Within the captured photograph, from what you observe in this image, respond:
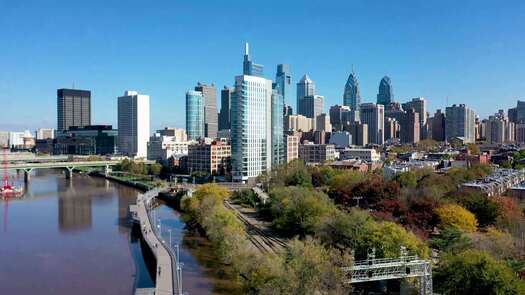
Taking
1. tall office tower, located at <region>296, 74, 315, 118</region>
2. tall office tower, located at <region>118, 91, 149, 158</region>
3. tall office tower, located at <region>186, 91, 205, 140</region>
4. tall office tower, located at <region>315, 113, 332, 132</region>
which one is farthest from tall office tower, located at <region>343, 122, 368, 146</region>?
tall office tower, located at <region>296, 74, 315, 118</region>

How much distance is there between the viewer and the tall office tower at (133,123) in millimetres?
97875

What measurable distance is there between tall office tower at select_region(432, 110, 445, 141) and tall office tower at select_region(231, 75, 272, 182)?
86.2 metres

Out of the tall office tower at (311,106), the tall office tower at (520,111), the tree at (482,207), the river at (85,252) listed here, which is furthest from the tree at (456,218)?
the tall office tower at (520,111)

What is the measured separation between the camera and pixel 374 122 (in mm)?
123312

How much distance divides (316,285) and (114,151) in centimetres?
9728

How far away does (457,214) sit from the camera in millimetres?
21703

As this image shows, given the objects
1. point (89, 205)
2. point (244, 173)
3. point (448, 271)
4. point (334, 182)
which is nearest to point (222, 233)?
point (448, 271)

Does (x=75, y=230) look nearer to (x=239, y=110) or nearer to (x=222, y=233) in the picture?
(x=222, y=233)

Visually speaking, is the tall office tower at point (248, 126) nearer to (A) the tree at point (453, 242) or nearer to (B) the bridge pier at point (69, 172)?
(B) the bridge pier at point (69, 172)

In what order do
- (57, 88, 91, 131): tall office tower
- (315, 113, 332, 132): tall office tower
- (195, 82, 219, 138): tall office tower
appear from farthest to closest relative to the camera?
1. (57, 88, 91, 131): tall office tower
2. (315, 113, 332, 132): tall office tower
3. (195, 82, 219, 138): tall office tower

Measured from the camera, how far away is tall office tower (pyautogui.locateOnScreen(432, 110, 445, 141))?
125062 mm

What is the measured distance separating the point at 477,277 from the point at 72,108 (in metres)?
133

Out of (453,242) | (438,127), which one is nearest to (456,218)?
(453,242)

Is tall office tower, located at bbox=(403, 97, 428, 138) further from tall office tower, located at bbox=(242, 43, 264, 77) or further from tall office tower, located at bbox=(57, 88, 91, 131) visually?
tall office tower, located at bbox=(57, 88, 91, 131)
